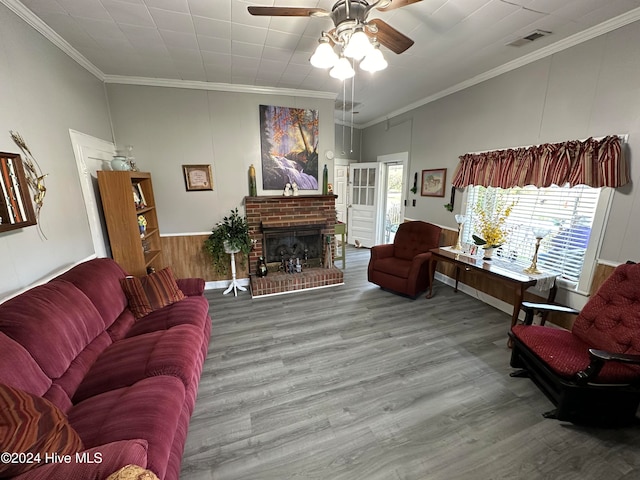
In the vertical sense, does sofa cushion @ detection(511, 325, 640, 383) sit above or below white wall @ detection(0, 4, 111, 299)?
below

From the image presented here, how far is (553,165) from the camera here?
2.45 metres

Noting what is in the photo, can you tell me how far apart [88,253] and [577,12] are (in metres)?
4.53

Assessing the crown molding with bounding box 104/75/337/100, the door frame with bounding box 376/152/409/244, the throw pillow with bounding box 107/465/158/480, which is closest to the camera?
the throw pillow with bounding box 107/465/158/480

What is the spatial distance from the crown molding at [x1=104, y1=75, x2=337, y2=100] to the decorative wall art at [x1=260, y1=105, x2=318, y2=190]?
0.65ft

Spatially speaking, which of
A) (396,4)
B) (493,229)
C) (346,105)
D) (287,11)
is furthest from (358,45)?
(346,105)

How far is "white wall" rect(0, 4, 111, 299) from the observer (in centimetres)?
164

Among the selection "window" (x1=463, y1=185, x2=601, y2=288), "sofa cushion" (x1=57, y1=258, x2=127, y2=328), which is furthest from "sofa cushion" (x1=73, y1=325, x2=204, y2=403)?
"window" (x1=463, y1=185, x2=601, y2=288)

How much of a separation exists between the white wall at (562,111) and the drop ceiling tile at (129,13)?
137 inches

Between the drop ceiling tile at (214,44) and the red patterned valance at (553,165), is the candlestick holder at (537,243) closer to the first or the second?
the red patterned valance at (553,165)

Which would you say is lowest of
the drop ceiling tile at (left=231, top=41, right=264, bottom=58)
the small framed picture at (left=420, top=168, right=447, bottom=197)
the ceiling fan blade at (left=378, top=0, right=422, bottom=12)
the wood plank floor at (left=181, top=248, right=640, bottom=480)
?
the wood plank floor at (left=181, top=248, right=640, bottom=480)

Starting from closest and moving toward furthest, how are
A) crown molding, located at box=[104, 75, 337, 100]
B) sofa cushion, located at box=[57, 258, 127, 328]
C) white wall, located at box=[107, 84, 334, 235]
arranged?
sofa cushion, located at box=[57, 258, 127, 328] < crown molding, located at box=[104, 75, 337, 100] < white wall, located at box=[107, 84, 334, 235]

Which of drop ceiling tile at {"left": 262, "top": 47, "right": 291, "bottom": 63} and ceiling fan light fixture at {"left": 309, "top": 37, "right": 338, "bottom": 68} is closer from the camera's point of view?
ceiling fan light fixture at {"left": 309, "top": 37, "right": 338, "bottom": 68}

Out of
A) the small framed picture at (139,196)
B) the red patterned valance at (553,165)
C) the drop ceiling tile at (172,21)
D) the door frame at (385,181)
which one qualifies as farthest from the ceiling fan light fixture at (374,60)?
the door frame at (385,181)

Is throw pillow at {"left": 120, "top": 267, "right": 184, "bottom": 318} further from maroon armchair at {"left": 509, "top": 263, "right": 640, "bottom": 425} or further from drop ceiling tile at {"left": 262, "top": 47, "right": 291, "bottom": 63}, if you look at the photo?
maroon armchair at {"left": 509, "top": 263, "right": 640, "bottom": 425}
